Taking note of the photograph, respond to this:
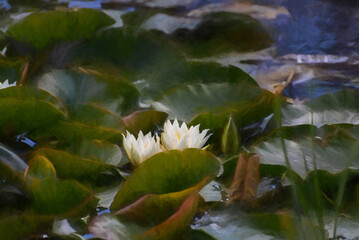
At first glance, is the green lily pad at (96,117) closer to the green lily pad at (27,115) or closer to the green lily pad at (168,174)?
the green lily pad at (27,115)

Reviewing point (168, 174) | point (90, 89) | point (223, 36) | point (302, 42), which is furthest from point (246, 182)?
point (223, 36)

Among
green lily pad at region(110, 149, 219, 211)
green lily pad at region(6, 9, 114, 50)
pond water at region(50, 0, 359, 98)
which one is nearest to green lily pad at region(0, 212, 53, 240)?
green lily pad at region(110, 149, 219, 211)

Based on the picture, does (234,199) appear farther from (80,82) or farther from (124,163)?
(80,82)

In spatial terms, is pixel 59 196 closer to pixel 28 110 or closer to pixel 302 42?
pixel 28 110

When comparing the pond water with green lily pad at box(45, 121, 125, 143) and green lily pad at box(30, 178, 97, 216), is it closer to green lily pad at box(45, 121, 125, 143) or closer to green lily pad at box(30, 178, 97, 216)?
green lily pad at box(45, 121, 125, 143)

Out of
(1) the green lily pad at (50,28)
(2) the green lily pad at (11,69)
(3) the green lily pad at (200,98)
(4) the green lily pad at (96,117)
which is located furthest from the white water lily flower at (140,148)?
(1) the green lily pad at (50,28)

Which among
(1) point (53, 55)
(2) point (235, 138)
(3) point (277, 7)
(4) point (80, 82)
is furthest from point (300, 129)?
(3) point (277, 7)
